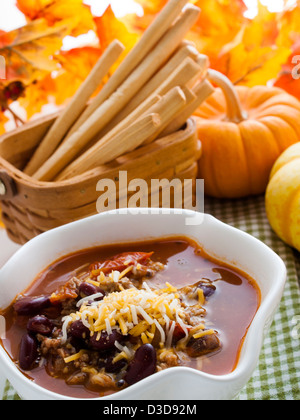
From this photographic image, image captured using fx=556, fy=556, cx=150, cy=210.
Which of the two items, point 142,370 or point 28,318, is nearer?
Answer: point 142,370

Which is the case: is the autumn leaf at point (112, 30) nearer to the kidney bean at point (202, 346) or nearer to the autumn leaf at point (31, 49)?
the autumn leaf at point (31, 49)

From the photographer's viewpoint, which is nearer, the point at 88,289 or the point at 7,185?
the point at 88,289

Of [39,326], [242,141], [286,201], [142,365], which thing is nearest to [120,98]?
[242,141]

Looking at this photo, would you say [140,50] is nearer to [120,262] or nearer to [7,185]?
[7,185]
